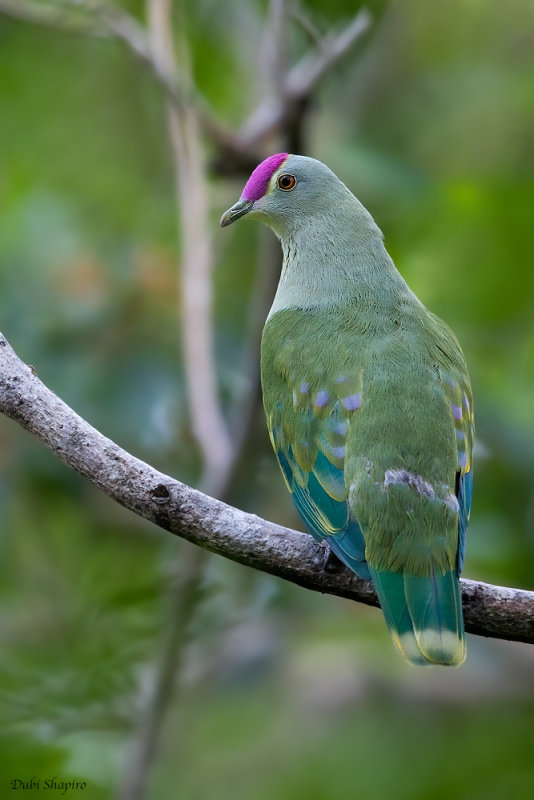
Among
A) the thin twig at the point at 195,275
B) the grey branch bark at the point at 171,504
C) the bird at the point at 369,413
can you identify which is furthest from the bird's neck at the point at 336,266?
the grey branch bark at the point at 171,504

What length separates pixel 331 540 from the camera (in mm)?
2719

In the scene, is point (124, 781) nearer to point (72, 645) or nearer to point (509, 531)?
point (72, 645)

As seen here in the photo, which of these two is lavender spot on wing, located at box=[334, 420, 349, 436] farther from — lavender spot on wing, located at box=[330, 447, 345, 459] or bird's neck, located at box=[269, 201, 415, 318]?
bird's neck, located at box=[269, 201, 415, 318]

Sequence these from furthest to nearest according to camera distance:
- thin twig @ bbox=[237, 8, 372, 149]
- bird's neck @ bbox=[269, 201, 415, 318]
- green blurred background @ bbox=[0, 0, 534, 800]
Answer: green blurred background @ bbox=[0, 0, 534, 800] < thin twig @ bbox=[237, 8, 372, 149] < bird's neck @ bbox=[269, 201, 415, 318]

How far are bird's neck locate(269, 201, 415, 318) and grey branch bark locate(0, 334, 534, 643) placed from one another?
1.00m

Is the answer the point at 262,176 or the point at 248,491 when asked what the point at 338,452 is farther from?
the point at 248,491

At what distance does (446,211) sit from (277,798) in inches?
108

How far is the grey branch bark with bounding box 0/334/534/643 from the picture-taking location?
2488 mm

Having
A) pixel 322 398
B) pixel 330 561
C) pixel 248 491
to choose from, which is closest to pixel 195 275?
pixel 248 491

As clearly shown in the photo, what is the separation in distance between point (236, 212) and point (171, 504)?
1451 mm

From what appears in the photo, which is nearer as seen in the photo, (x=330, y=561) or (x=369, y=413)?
(x=330, y=561)

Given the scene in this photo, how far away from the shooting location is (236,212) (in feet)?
11.9

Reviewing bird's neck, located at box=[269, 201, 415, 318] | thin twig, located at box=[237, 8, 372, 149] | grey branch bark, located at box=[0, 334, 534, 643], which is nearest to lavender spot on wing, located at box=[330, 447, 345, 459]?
grey branch bark, located at box=[0, 334, 534, 643]

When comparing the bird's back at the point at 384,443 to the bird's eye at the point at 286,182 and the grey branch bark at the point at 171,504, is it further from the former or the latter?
the bird's eye at the point at 286,182
